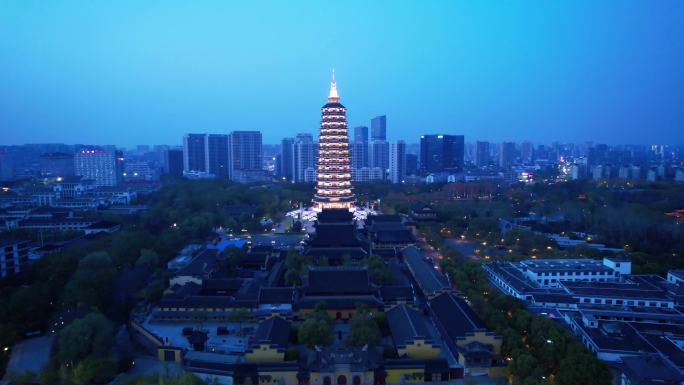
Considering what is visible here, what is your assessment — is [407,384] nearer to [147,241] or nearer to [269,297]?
[269,297]

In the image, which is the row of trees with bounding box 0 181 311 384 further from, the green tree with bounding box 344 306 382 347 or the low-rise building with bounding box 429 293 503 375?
the low-rise building with bounding box 429 293 503 375

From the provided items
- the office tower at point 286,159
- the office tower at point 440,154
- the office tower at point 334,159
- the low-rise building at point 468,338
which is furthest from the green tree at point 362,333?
the office tower at point 440,154

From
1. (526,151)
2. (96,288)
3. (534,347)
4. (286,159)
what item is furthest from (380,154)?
(534,347)

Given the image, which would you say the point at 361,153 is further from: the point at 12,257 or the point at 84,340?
the point at 84,340

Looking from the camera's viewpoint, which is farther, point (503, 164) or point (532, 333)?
point (503, 164)

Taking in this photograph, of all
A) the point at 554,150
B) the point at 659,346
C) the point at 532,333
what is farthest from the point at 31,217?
the point at 554,150

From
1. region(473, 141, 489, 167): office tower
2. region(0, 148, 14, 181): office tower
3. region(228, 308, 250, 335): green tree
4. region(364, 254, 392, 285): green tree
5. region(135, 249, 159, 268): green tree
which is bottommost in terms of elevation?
region(228, 308, 250, 335): green tree

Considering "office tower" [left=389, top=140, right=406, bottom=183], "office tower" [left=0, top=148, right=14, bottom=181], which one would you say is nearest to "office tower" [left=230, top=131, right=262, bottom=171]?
"office tower" [left=389, top=140, right=406, bottom=183]
